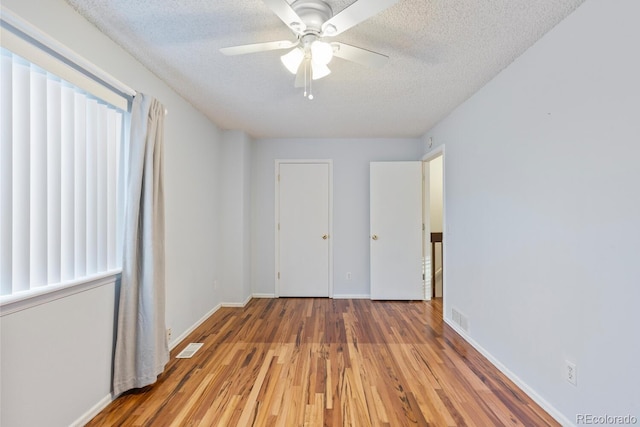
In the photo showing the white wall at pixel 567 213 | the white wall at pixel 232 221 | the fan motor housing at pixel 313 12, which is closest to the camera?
the white wall at pixel 567 213

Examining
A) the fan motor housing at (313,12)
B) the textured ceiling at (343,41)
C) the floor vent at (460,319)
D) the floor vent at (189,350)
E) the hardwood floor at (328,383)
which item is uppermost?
the textured ceiling at (343,41)

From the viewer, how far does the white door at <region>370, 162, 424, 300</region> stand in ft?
12.6

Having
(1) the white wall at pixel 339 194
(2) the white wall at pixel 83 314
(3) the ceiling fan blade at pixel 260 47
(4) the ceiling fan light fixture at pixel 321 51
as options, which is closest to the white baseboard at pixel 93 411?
(2) the white wall at pixel 83 314

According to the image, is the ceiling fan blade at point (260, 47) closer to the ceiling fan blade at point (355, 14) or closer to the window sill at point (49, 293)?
the ceiling fan blade at point (355, 14)

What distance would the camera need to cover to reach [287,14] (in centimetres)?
127

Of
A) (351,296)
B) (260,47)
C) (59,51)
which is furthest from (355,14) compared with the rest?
(351,296)

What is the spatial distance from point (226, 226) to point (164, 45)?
7.40ft

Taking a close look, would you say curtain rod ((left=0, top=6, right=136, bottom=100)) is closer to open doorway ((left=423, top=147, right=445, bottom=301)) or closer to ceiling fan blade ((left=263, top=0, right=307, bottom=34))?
ceiling fan blade ((left=263, top=0, right=307, bottom=34))

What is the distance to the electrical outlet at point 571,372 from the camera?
4.94 feet

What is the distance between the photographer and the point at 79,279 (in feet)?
5.07

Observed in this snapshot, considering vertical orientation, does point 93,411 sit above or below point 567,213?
below

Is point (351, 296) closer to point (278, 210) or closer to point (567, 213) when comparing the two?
point (278, 210)

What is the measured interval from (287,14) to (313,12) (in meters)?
0.22

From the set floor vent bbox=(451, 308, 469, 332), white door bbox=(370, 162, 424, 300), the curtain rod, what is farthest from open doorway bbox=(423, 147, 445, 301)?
the curtain rod
